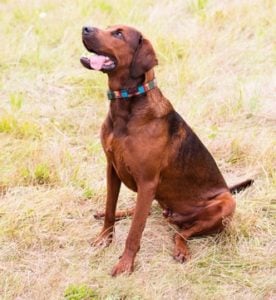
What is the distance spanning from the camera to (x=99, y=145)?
5.11 meters

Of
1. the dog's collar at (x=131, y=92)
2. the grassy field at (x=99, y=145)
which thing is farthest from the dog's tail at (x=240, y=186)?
the dog's collar at (x=131, y=92)

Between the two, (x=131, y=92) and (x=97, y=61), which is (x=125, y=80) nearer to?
(x=131, y=92)

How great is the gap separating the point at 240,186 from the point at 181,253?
2.92ft

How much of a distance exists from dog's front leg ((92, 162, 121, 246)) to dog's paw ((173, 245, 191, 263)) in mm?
427

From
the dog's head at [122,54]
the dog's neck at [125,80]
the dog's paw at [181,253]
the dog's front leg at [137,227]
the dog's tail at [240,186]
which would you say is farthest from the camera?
the dog's tail at [240,186]

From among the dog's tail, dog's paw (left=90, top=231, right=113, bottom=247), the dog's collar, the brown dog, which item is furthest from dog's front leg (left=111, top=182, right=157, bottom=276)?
the dog's tail

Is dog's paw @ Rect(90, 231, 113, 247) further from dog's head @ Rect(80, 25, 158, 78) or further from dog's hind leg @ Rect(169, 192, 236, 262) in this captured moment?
dog's head @ Rect(80, 25, 158, 78)

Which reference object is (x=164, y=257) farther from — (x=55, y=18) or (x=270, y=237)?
(x=55, y=18)

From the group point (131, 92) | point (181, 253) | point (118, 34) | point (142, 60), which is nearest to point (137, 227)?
point (181, 253)

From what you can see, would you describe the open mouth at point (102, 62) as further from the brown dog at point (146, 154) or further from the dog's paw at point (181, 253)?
the dog's paw at point (181, 253)

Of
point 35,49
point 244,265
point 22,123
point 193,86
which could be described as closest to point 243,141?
point 193,86

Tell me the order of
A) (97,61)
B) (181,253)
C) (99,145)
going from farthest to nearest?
1. (99,145)
2. (181,253)
3. (97,61)

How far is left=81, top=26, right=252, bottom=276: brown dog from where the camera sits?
11.5 feet

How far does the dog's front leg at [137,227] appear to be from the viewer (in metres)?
3.66
